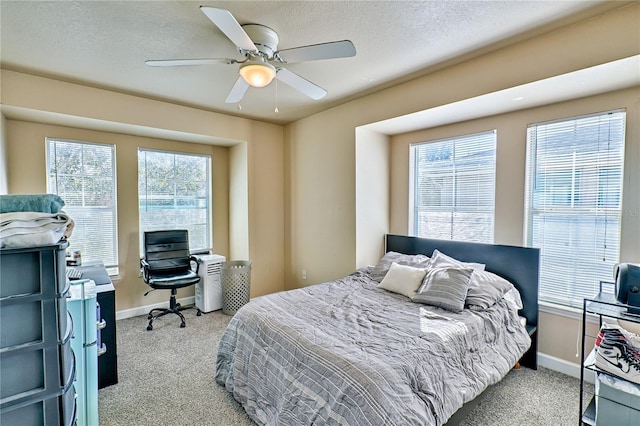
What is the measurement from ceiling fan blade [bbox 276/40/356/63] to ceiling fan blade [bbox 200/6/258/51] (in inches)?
9.8

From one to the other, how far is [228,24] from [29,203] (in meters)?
1.21

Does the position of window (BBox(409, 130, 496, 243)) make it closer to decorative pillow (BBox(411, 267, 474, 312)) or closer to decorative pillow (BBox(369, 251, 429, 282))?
decorative pillow (BBox(369, 251, 429, 282))

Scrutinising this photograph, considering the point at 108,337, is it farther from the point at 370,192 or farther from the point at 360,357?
the point at 370,192

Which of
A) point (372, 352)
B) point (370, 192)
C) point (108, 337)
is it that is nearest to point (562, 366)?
point (372, 352)

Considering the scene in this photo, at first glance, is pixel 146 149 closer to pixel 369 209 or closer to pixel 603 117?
pixel 369 209

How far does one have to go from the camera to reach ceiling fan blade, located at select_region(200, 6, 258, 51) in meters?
1.44

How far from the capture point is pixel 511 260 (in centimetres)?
283

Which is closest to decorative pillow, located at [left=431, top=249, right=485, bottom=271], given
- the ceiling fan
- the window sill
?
the window sill

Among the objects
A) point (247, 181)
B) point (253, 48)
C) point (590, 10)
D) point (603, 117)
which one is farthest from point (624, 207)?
point (247, 181)

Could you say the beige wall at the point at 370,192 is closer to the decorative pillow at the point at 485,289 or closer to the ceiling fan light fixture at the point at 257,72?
the decorative pillow at the point at 485,289

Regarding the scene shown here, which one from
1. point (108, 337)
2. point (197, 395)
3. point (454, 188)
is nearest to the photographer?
point (197, 395)

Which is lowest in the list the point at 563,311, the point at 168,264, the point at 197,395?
the point at 197,395

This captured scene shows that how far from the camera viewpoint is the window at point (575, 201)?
239cm

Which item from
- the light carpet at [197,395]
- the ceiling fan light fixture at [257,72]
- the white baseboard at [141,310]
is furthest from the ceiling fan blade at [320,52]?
the white baseboard at [141,310]
